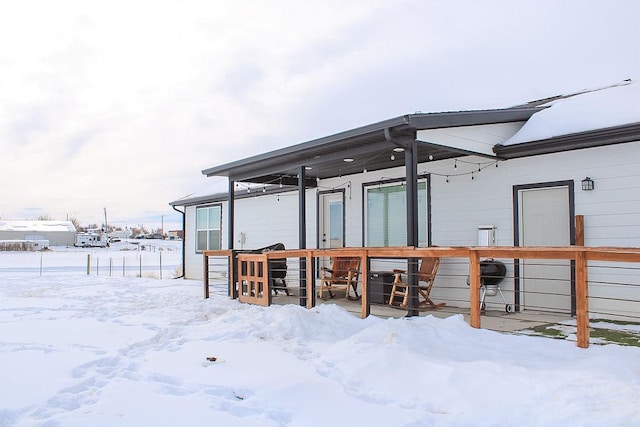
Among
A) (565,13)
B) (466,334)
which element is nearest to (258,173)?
(466,334)

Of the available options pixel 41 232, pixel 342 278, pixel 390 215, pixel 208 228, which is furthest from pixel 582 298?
pixel 41 232

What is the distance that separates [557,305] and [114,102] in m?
11.1

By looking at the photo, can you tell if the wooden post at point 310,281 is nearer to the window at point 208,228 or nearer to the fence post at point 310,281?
the fence post at point 310,281

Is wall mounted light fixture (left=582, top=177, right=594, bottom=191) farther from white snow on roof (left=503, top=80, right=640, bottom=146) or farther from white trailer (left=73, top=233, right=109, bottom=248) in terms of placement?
white trailer (left=73, top=233, right=109, bottom=248)

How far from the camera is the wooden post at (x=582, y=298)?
4.11 meters

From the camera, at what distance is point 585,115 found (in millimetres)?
6746

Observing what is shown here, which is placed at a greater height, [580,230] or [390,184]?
[390,184]

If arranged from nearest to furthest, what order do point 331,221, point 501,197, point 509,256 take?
point 509,256, point 501,197, point 331,221

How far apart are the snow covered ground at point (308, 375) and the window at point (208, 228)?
7.11 meters

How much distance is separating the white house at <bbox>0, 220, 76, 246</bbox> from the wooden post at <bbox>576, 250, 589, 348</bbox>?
181 ft

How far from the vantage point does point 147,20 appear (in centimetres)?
→ 980

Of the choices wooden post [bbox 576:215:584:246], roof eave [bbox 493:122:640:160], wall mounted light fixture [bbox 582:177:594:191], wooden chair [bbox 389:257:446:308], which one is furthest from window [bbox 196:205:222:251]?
wall mounted light fixture [bbox 582:177:594:191]

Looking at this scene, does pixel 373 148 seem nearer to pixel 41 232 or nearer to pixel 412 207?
pixel 412 207

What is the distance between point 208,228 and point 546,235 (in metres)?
→ 8.92
